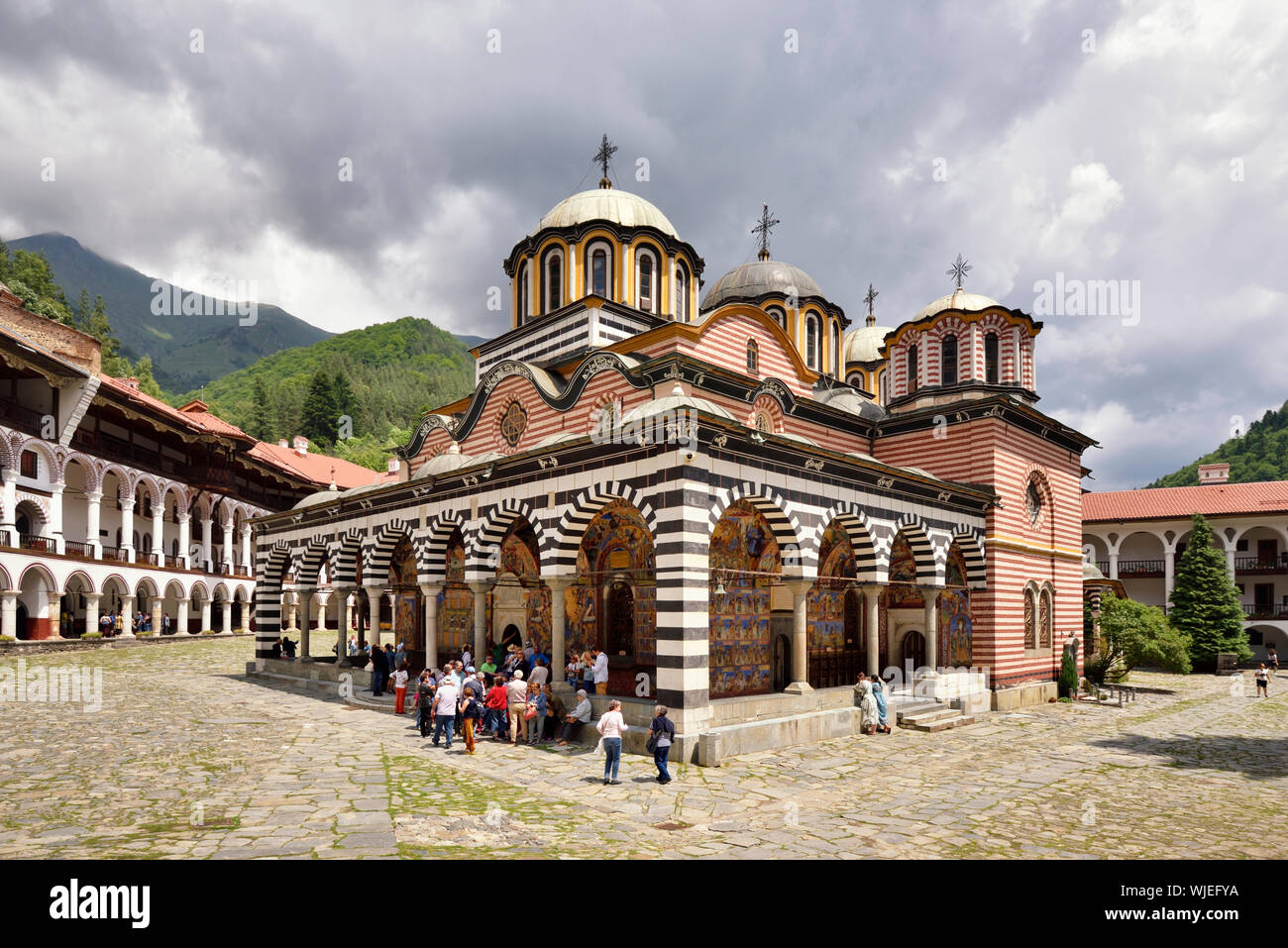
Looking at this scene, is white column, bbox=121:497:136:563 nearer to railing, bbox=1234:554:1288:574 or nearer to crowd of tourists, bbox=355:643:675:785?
crowd of tourists, bbox=355:643:675:785

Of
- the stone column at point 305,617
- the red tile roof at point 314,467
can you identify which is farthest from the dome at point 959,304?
the red tile roof at point 314,467

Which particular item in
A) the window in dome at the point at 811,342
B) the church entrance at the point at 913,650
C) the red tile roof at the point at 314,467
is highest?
the window in dome at the point at 811,342

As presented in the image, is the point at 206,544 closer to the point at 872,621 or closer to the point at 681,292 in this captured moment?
the point at 681,292

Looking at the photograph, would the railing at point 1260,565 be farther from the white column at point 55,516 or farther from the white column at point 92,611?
the white column at point 55,516

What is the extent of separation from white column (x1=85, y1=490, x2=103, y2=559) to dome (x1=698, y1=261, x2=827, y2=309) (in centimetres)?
2510

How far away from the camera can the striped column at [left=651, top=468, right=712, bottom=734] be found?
11719mm

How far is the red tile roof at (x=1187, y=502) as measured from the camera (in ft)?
121

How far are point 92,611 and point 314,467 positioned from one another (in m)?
18.2

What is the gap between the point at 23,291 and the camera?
47.5 metres

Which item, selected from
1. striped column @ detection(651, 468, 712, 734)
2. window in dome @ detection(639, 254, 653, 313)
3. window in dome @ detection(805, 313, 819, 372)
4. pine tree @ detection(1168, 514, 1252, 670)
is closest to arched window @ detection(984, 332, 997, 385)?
window in dome @ detection(805, 313, 819, 372)

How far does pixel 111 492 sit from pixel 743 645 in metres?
33.2

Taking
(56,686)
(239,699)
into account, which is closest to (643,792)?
(239,699)

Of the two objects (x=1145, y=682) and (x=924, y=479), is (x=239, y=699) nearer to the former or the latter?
(x=924, y=479)

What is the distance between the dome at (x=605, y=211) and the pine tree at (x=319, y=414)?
184 feet
